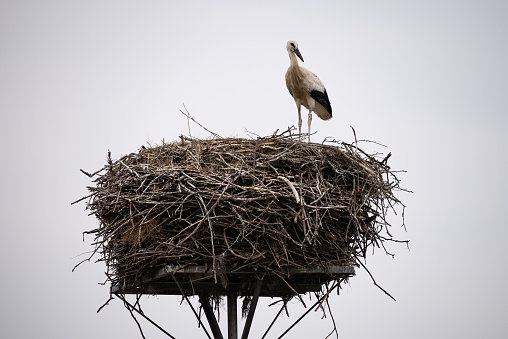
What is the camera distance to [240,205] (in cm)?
769

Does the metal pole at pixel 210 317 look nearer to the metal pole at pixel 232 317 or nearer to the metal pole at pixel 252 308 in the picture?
the metal pole at pixel 232 317

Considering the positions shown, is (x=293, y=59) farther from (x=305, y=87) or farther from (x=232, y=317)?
(x=232, y=317)

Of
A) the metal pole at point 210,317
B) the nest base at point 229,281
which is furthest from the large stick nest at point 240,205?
the metal pole at point 210,317

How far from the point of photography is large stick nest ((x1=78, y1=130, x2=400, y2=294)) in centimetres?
775

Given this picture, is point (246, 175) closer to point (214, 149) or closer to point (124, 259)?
point (214, 149)

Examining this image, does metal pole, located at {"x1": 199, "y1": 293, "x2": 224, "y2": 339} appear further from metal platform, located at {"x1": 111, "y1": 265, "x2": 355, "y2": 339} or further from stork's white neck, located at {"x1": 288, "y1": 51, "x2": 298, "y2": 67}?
stork's white neck, located at {"x1": 288, "y1": 51, "x2": 298, "y2": 67}

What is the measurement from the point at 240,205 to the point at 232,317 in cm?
159

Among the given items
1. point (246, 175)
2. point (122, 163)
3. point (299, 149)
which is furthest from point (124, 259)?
point (299, 149)

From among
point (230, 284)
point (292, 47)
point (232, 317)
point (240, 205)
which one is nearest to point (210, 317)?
point (232, 317)

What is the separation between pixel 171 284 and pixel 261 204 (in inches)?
56.9

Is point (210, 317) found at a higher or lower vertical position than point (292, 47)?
lower

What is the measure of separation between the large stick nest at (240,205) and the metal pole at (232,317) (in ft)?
3.14

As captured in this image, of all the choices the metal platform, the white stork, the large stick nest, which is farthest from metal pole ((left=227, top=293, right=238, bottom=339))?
the white stork

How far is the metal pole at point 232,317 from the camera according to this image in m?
8.61
